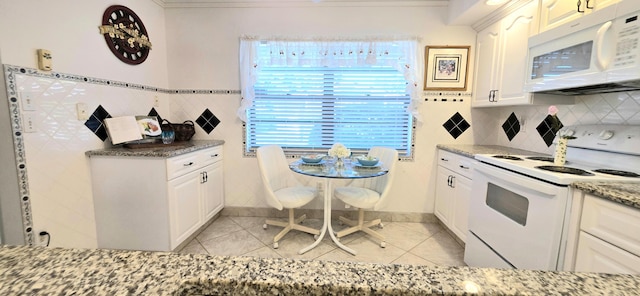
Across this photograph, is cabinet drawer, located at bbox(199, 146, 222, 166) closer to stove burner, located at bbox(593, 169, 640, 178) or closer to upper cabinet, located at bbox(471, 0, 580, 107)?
upper cabinet, located at bbox(471, 0, 580, 107)

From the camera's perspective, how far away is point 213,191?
274cm

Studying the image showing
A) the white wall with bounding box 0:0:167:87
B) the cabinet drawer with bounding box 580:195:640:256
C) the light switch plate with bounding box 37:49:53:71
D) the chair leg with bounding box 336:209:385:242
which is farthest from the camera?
the chair leg with bounding box 336:209:385:242

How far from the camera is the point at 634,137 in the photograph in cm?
150

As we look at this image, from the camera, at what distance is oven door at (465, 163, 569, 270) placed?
1339mm

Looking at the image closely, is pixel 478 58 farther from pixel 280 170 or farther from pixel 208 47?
pixel 208 47

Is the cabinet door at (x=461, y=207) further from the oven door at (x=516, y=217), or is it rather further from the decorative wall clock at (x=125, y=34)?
the decorative wall clock at (x=125, y=34)

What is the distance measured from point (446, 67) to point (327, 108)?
4.34 feet

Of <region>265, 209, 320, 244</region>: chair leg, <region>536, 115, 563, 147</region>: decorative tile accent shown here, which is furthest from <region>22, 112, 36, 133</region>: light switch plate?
<region>536, 115, 563, 147</region>: decorative tile accent

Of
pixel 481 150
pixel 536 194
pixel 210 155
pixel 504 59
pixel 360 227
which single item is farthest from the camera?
pixel 210 155

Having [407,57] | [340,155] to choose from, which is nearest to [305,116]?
[340,155]

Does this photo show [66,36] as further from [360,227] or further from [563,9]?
[563,9]

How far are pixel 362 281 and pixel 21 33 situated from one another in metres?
2.32

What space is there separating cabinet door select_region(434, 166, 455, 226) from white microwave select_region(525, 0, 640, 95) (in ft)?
3.49

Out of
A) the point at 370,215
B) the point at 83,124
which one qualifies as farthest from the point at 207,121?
the point at 370,215
